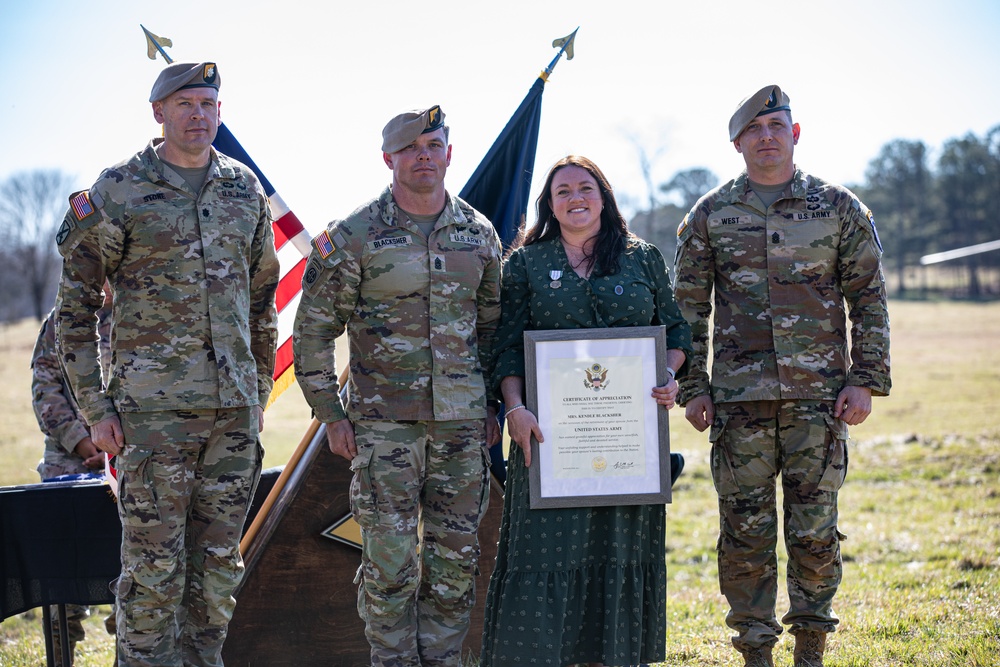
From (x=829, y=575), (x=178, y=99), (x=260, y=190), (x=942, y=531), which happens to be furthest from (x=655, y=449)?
(x=942, y=531)

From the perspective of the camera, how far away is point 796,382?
14.3 ft

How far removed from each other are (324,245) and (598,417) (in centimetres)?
135

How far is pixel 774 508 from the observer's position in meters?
Result: 4.50

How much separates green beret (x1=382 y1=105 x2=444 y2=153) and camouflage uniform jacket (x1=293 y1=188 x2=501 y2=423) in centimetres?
25

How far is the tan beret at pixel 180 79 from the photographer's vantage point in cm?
386

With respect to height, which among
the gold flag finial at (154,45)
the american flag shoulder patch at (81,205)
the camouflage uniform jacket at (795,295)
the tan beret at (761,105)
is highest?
the gold flag finial at (154,45)

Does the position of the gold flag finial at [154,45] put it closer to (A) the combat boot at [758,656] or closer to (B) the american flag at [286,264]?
(B) the american flag at [286,264]

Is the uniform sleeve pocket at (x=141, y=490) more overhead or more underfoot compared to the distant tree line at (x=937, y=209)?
more underfoot

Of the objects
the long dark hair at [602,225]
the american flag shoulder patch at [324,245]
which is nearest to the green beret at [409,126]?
the american flag shoulder patch at [324,245]

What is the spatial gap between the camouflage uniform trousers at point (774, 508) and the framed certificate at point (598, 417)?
630 mm

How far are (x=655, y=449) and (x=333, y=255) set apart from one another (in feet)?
5.14

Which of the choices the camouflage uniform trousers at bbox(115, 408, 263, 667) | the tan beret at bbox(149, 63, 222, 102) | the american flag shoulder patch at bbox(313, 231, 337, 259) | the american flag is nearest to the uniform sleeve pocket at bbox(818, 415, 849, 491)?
the american flag shoulder patch at bbox(313, 231, 337, 259)

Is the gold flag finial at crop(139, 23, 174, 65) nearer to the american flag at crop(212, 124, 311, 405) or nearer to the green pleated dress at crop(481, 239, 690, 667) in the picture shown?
the american flag at crop(212, 124, 311, 405)

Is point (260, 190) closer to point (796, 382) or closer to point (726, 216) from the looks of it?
point (726, 216)
